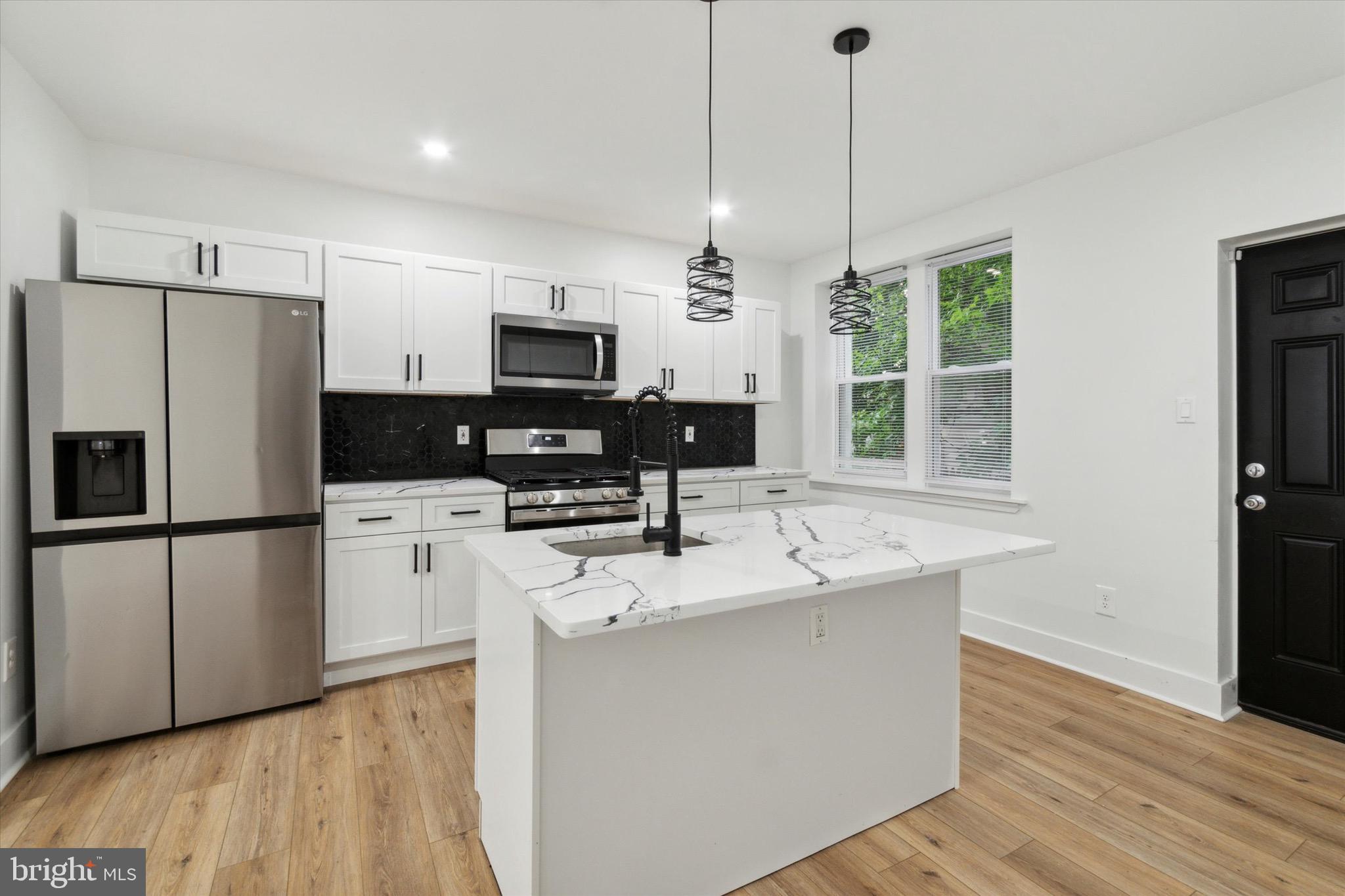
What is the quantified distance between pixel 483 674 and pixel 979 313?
342 cm

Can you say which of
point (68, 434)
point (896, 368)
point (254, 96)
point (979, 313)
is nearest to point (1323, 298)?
point (979, 313)

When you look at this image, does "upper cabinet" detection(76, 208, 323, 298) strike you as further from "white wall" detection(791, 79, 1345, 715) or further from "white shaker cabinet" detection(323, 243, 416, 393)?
"white wall" detection(791, 79, 1345, 715)

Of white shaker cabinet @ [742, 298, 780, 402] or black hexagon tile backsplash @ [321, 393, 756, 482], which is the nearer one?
black hexagon tile backsplash @ [321, 393, 756, 482]

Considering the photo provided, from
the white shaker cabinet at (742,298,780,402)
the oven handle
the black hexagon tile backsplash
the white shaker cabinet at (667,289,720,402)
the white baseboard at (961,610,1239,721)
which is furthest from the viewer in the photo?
the white shaker cabinet at (742,298,780,402)

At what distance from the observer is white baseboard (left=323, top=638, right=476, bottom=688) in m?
2.97

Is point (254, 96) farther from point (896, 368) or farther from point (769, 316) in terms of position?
point (896, 368)

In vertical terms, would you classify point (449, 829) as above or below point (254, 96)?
below

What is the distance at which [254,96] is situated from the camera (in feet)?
8.09

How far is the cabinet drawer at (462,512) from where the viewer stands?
3090 millimetres

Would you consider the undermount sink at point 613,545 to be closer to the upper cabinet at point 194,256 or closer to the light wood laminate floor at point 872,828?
the light wood laminate floor at point 872,828

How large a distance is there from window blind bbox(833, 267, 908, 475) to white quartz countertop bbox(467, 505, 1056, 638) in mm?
2162

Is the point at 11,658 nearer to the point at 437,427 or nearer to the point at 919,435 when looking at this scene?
the point at 437,427

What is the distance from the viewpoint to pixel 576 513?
3.40 metres

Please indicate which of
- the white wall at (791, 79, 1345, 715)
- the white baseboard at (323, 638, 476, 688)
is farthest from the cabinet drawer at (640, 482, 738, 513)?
the white wall at (791, 79, 1345, 715)
